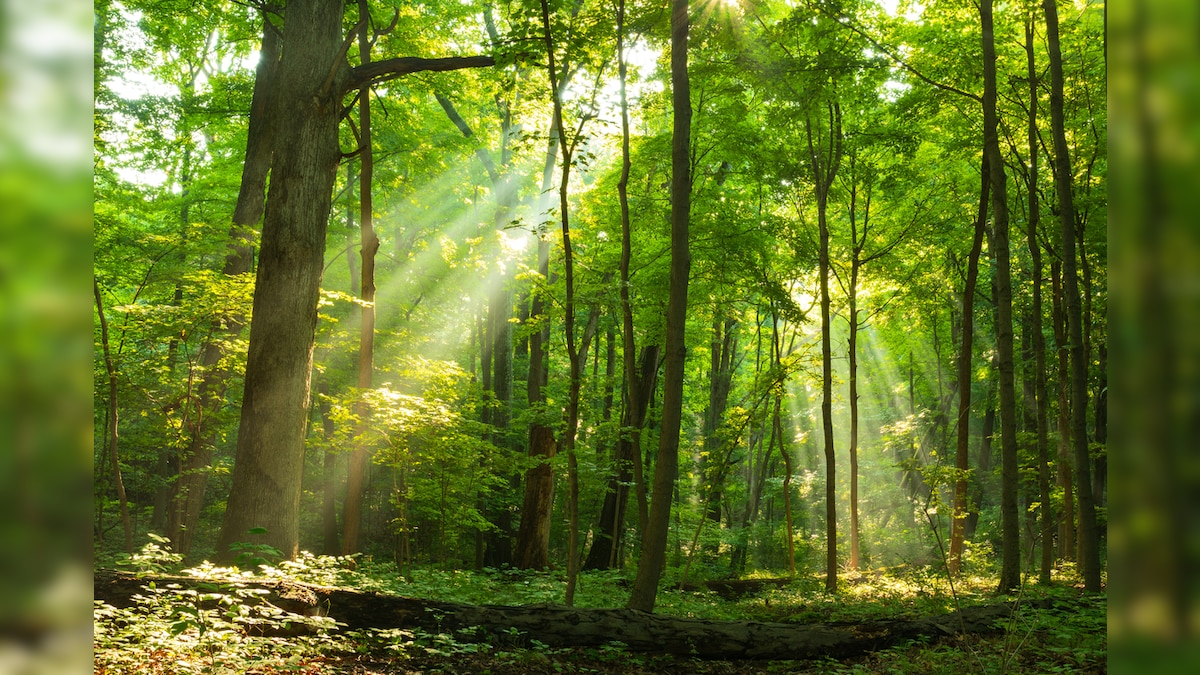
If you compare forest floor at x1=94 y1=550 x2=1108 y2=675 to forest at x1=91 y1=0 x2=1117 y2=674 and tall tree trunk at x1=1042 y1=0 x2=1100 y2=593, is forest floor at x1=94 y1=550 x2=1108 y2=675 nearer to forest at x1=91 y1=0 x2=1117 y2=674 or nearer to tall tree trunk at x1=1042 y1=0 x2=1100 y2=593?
forest at x1=91 y1=0 x2=1117 y2=674

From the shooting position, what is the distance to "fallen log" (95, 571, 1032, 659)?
579 cm

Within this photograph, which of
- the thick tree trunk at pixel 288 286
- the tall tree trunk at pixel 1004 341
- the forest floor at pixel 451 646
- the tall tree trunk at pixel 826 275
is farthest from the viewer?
the tall tree trunk at pixel 826 275

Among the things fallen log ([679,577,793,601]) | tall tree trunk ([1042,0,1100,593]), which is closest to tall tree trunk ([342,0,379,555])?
fallen log ([679,577,793,601])

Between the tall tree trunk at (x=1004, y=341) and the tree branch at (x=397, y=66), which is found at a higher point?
the tree branch at (x=397, y=66)

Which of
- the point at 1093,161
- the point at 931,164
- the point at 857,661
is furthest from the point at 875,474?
the point at 857,661

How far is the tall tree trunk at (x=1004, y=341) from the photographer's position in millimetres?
8828

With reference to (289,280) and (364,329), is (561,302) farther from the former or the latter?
(364,329)

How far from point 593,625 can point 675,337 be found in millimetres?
3119

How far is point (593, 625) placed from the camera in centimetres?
661

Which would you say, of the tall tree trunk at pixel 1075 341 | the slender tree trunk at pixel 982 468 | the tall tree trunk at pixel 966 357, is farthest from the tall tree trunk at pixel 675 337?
the slender tree trunk at pixel 982 468

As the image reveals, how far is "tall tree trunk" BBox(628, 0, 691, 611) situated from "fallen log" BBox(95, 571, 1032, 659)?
41.0 inches

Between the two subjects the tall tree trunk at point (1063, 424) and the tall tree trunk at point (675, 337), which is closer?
the tall tree trunk at point (675, 337)

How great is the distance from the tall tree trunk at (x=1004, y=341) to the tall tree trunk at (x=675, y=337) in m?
3.99

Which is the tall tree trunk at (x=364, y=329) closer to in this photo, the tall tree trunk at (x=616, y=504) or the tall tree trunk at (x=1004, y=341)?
the tall tree trunk at (x=616, y=504)
